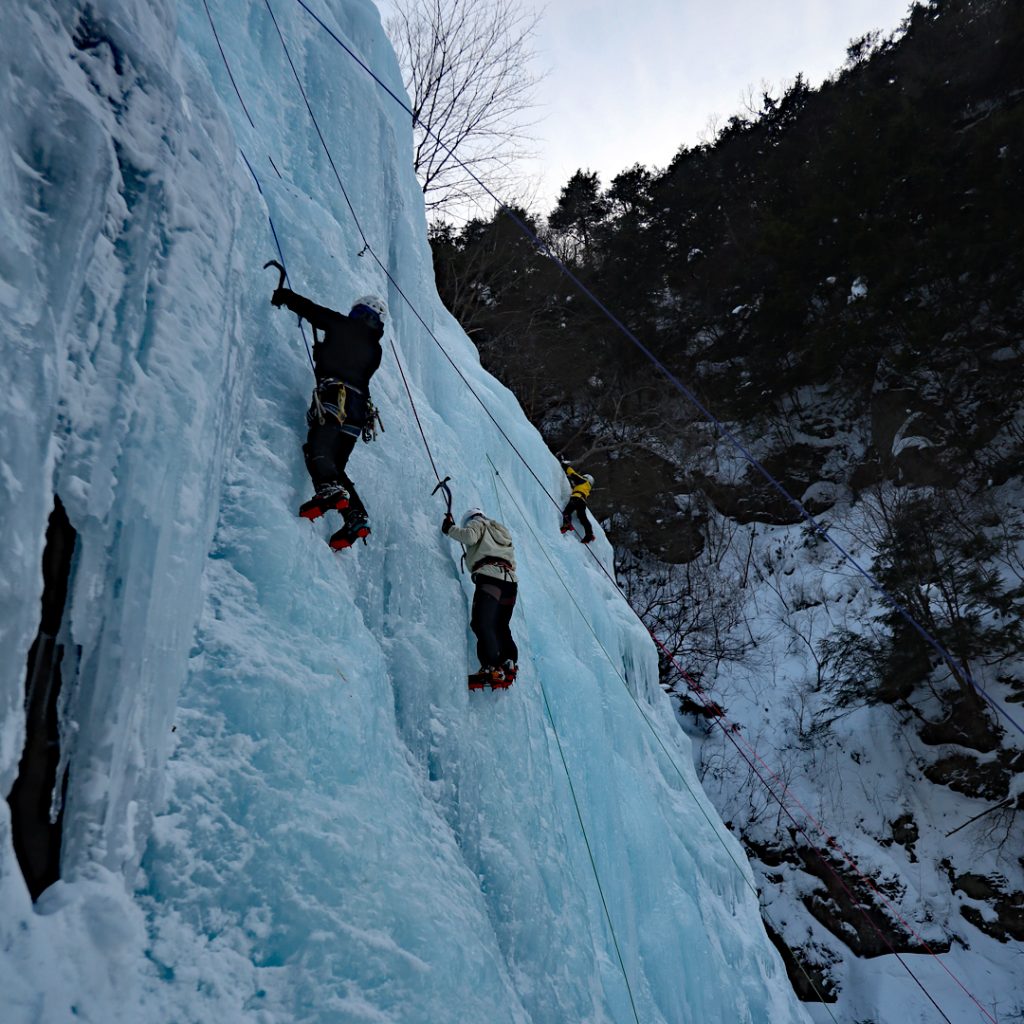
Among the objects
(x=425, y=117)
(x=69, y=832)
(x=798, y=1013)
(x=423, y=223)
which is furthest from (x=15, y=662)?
(x=425, y=117)

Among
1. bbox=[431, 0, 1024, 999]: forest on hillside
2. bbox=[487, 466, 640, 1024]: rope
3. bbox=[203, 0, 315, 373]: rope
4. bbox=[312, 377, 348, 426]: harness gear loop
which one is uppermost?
bbox=[431, 0, 1024, 999]: forest on hillside

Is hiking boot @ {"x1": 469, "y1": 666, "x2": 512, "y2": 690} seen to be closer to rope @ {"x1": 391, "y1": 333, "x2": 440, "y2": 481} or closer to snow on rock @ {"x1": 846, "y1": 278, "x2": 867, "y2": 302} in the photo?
rope @ {"x1": 391, "y1": 333, "x2": 440, "y2": 481}

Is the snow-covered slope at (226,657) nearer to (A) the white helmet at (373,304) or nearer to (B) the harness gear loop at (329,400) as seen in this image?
(B) the harness gear loop at (329,400)

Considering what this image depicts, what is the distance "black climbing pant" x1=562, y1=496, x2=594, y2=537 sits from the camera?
7203 mm

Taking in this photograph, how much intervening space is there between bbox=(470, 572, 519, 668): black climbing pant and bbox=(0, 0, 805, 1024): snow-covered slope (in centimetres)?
10

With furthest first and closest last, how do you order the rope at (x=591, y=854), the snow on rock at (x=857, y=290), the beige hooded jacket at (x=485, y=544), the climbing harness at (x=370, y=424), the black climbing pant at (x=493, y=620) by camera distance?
the snow on rock at (x=857, y=290)
the beige hooded jacket at (x=485, y=544)
the rope at (x=591, y=854)
the black climbing pant at (x=493, y=620)
the climbing harness at (x=370, y=424)

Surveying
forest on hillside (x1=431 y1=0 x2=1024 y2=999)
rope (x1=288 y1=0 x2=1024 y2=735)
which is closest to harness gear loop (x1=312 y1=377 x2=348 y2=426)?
rope (x1=288 y1=0 x2=1024 y2=735)

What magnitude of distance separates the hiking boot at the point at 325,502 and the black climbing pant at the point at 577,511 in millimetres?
4728

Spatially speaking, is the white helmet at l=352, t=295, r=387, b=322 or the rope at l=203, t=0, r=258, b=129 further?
the rope at l=203, t=0, r=258, b=129

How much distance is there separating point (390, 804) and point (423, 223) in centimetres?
555

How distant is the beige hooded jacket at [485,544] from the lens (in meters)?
3.58

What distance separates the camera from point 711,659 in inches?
493

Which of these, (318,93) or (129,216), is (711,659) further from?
(129,216)

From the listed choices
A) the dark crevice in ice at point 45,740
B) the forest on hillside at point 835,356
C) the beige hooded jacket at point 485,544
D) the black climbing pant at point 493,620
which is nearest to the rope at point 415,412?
the beige hooded jacket at point 485,544
